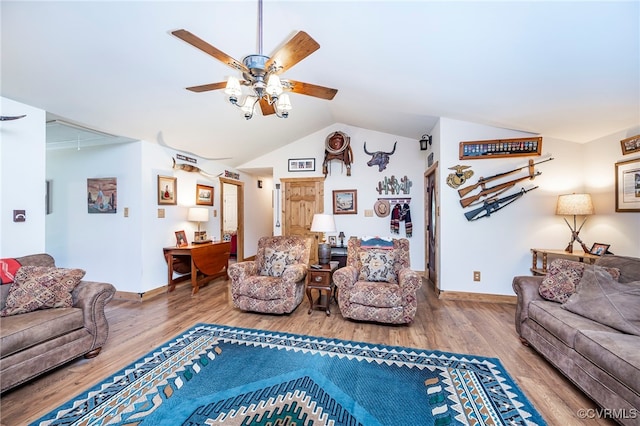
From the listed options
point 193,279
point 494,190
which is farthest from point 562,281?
point 193,279

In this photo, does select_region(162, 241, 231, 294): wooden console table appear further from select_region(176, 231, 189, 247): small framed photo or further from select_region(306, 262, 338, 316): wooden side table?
select_region(306, 262, 338, 316): wooden side table

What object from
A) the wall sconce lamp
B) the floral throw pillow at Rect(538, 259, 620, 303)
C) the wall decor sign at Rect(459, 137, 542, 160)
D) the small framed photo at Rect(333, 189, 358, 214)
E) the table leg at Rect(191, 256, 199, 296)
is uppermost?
the wall sconce lamp

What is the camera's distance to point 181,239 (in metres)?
4.07

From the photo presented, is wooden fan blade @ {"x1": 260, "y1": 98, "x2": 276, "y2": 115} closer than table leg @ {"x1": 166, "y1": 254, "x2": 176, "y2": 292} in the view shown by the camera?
Yes

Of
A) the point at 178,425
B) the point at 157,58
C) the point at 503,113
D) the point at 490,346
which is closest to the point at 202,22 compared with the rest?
the point at 157,58

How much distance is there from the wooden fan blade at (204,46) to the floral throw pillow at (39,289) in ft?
6.66

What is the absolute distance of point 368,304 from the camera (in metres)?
2.63

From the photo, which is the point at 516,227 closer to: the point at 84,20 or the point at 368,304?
the point at 368,304

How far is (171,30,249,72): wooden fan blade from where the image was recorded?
1.46 meters

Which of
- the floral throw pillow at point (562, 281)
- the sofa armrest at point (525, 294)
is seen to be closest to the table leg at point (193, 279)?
the sofa armrest at point (525, 294)

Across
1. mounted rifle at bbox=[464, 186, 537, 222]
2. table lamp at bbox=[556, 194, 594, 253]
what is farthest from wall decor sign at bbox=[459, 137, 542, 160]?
table lamp at bbox=[556, 194, 594, 253]

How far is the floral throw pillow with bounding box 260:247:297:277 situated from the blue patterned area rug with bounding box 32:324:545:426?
1.01 meters

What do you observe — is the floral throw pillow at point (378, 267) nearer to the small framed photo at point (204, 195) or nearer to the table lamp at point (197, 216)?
the table lamp at point (197, 216)

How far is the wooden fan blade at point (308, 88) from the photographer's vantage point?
6.70 ft
